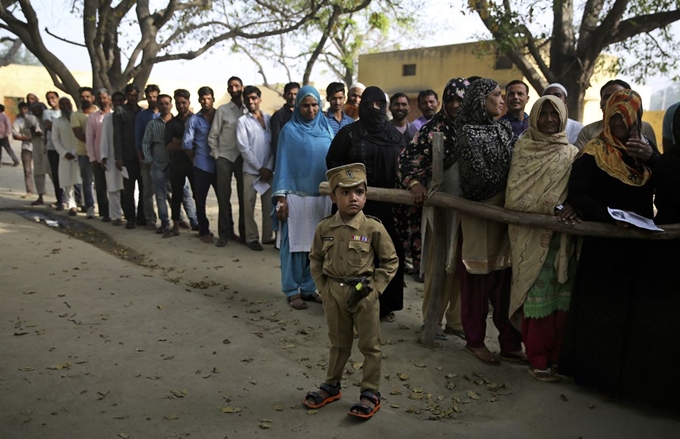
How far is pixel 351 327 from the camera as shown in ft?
11.8

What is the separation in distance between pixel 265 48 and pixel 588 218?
24.4 m

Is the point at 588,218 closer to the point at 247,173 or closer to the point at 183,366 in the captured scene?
the point at 183,366

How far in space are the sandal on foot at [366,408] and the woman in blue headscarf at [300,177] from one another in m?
2.17

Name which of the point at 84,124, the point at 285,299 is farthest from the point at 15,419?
the point at 84,124

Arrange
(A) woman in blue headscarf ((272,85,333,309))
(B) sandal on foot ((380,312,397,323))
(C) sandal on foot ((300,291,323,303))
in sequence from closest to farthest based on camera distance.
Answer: (B) sandal on foot ((380,312,397,323)) < (A) woman in blue headscarf ((272,85,333,309)) < (C) sandal on foot ((300,291,323,303))

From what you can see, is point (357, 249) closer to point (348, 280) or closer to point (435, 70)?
point (348, 280)

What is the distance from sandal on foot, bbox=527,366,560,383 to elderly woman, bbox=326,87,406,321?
58.3 inches

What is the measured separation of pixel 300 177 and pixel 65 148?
660cm

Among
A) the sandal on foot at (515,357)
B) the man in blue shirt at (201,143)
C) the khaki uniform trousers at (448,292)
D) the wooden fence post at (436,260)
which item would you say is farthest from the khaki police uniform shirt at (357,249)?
the man in blue shirt at (201,143)

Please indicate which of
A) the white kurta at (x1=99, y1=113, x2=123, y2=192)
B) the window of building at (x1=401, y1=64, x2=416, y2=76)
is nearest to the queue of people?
the white kurta at (x1=99, y1=113, x2=123, y2=192)

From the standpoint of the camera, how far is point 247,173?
26.1 feet

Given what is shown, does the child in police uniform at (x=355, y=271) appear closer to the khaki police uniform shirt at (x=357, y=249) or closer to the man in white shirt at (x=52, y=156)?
the khaki police uniform shirt at (x=357, y=249)

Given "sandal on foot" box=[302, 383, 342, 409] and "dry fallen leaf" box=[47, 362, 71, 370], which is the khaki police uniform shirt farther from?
"dry fallen leaf" box=[47, 362, 71, 370]

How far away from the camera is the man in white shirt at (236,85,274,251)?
7.69 m
